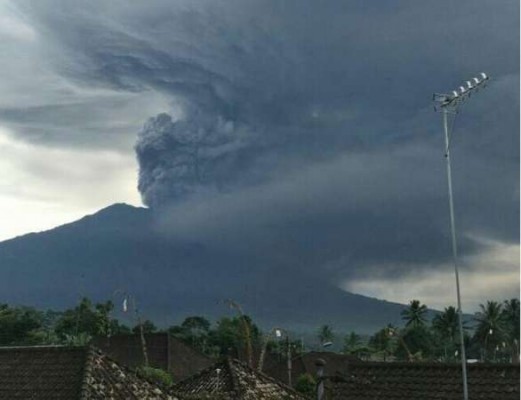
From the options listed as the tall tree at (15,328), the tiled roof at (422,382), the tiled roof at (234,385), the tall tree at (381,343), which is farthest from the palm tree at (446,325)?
the tiled roof at (422,382)

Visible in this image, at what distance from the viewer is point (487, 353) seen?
169875 mm

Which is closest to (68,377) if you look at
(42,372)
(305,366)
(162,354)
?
(42,372)

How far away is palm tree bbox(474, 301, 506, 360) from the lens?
161 m

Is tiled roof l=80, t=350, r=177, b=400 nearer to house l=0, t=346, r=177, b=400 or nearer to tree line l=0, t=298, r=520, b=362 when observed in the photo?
house l=0, t=346, r=177, b=400

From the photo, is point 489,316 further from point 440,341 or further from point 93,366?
point 93,366

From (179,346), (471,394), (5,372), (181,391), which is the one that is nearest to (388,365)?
(471,394)

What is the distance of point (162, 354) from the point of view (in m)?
76.4

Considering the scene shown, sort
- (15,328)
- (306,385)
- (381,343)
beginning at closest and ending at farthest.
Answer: (306,385), (15,328), (381,343)

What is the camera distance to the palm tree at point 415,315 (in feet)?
590

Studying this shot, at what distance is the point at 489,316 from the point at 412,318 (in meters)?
22.8

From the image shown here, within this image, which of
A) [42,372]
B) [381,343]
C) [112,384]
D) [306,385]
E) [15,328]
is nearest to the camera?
[112,384]

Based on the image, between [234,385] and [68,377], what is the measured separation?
32.6ft

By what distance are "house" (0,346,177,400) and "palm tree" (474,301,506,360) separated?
134 m

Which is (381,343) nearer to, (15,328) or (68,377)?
(15,328)
